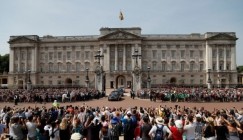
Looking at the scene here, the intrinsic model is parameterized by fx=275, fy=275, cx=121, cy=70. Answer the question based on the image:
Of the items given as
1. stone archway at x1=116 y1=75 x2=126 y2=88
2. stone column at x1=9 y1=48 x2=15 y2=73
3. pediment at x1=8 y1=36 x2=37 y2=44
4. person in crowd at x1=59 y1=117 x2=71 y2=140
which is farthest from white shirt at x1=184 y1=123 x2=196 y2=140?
stone column at x1=9 y1=48 x2=15 y2=73

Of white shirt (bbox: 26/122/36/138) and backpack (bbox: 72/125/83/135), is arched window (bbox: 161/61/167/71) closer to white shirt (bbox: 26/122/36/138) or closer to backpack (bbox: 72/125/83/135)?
backpack (bbox: 72/125/83/135)

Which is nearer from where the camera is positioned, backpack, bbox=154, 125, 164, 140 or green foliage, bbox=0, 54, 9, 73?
backpack, bbox=154, 125, 164, 140

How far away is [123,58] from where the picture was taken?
83.6 metres

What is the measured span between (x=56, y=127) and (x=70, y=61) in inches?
3076

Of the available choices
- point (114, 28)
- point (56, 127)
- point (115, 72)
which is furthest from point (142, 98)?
point (114, 28)

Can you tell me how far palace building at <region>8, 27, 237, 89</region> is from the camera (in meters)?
83.2

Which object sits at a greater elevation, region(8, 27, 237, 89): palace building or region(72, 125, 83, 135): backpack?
region(8, 27, 237, 89): palace building

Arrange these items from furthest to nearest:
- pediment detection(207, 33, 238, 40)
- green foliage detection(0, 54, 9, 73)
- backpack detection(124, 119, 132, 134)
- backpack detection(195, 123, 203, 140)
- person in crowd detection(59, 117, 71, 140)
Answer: green foliage detection(0, 54, 9, 73) < pediment detection(207, 33, 238, 40) < backpack detection(124, 119, 132, 134) < backpack detection(195, 123, 203, 140) < person in crowd detection(59, 117, 71, 140)

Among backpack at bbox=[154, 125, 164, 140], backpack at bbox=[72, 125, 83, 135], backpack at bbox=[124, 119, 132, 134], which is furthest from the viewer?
backpack at bbox=[124, 119, 132, 134]

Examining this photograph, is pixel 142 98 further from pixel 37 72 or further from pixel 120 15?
pixel 37 72

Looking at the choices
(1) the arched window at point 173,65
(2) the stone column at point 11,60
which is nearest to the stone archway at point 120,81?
(1) the arched window at point 173,65

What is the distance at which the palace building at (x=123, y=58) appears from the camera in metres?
83.2

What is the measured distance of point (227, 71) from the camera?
83875 millimetres

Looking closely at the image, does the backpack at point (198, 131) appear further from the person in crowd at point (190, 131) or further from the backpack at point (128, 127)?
the backpack at point (128, 127)
